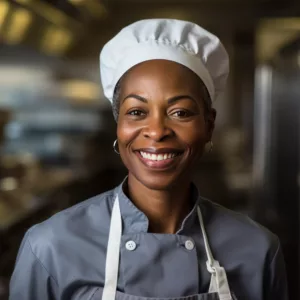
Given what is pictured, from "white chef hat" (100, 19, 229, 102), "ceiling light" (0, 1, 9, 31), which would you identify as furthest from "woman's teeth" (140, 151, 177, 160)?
"ceiling light" (0, 1, 9, 31)

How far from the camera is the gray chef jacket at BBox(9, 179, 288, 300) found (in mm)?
720

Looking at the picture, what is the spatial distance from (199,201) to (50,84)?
6.18 feet

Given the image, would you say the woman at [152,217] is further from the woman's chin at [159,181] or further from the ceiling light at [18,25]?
the ceiling light at [18,25]

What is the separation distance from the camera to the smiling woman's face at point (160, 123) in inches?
27.5

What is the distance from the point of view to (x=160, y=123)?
694 millimetres

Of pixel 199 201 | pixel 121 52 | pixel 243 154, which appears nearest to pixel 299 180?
pixel 243 154

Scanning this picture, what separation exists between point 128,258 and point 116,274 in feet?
0.08

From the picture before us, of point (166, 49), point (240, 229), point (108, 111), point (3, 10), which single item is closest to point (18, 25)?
point (3, 10)

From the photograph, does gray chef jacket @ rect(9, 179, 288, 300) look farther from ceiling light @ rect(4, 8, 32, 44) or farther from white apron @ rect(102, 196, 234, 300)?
ceiling light @ rect(4, 8, 32, 44)

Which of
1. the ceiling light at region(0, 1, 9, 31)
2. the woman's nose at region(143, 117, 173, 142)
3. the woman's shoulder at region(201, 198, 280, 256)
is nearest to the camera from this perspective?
the woman's nose at region(143, 117, 173, 142)

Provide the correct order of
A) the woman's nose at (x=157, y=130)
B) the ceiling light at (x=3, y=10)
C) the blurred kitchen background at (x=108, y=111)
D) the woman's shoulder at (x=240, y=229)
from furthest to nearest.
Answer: the blurred kitchen background at (x=108, y=111) < the ceiling light at (x=3, y=10) < the woman's shoulder at (x=240, y=229) < the woman's nose at (x=157, y=130)

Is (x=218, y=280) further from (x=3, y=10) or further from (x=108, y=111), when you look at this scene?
(x=108, y=111)

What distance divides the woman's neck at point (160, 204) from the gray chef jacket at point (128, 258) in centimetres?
2

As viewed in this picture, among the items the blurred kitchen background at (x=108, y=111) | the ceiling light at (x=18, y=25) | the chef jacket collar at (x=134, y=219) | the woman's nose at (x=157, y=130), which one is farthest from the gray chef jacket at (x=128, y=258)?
the ceiling light at (x=18, y=25)
